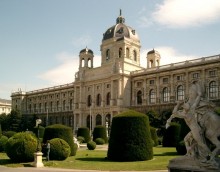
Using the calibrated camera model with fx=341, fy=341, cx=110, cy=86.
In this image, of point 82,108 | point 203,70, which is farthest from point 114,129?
point 82,108

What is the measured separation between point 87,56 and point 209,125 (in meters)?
61.3

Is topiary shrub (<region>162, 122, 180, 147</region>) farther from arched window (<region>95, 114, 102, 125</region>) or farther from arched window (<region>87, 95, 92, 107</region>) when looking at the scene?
arched window (<region>87, 95, 92, 107</region>)

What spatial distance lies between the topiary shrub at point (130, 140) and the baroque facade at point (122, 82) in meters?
30.7

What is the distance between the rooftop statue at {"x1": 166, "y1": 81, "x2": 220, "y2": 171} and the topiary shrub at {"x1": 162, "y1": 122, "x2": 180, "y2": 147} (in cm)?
2053

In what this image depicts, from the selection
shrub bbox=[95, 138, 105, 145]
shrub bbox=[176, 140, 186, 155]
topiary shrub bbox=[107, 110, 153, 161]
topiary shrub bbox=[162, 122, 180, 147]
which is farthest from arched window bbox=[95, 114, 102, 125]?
topiary shrub bbox=[107, 110, 153, 161]

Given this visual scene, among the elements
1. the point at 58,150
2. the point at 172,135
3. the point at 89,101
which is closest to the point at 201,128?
the point at 58,150

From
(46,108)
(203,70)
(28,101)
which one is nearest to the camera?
(203,70)

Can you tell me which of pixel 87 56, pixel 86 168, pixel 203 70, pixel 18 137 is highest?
pixel 87 56

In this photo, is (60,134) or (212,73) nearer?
(60,134)

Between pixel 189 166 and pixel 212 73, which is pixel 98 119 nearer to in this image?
pixel 212 73

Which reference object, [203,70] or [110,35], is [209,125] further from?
[110,35]

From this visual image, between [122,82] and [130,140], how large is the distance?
41.5 meters

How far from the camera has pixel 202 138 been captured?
35.7 ft

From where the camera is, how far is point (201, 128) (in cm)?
1095
